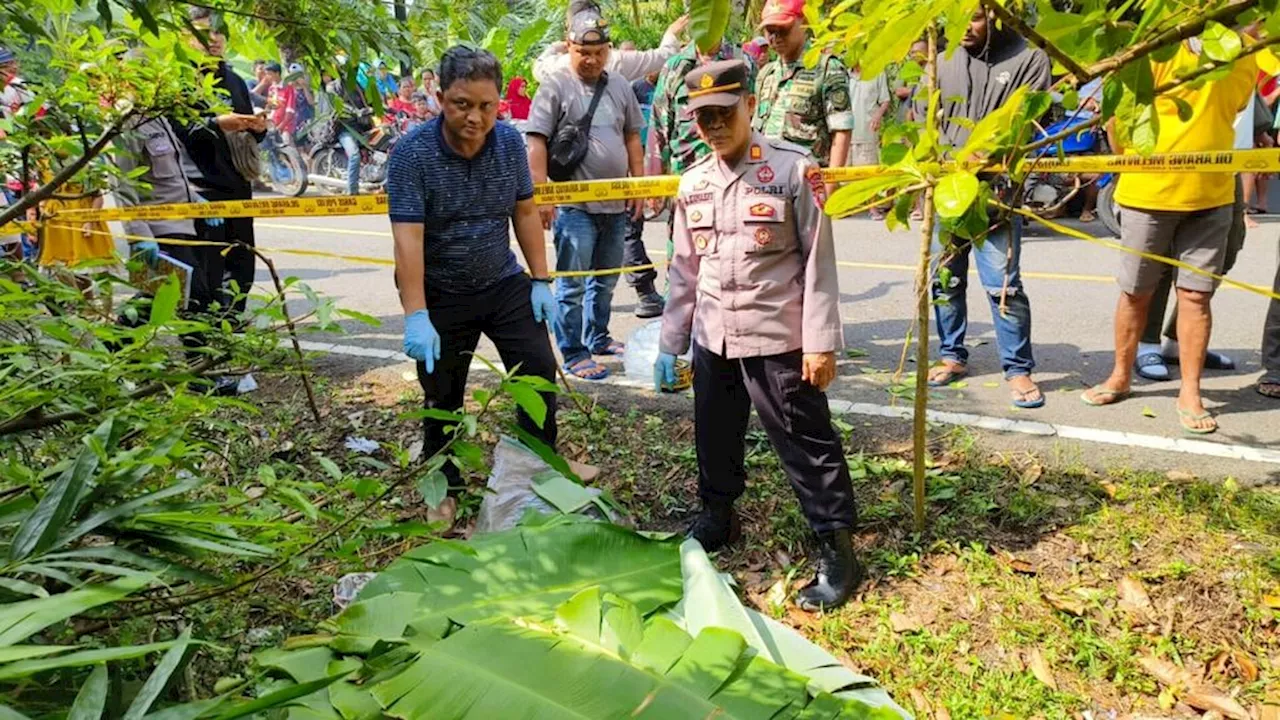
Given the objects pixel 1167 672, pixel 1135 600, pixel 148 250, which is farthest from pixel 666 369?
pixel 148 250

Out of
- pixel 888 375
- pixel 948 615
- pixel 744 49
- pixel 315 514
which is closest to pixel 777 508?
pixel 948 615

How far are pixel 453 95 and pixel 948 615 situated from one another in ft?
7.64

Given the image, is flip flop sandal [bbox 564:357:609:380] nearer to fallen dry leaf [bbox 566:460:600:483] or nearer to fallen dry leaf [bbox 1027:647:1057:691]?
fallen dry leaf [bbox 566:460:600:483]

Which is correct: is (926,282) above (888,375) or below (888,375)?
above

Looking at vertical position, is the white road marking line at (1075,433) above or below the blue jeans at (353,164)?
below

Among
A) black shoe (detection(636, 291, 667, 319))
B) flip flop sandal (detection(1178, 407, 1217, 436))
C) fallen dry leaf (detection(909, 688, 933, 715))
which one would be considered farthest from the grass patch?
black shoe (detection(636, 291, 667, 319))

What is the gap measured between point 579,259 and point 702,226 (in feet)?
7.52

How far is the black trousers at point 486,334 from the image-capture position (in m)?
3.65

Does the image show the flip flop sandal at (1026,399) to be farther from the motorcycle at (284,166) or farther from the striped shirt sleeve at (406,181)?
the motorcycle at (284,166)

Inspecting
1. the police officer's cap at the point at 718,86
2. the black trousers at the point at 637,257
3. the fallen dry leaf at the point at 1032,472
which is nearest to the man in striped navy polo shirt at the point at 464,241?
the police officer's cap at the point at 718,86

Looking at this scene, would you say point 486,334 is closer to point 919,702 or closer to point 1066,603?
point 919,702

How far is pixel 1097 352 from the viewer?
529cm

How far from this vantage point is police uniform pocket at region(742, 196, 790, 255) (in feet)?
9.53

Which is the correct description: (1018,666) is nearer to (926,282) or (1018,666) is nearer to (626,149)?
(926,282)
